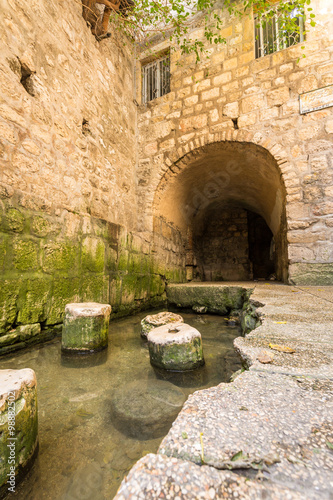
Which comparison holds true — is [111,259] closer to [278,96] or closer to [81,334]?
[81,334]

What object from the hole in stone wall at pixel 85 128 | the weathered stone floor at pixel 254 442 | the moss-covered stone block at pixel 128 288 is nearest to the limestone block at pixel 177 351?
the weathered stone floor at pixel 254 442

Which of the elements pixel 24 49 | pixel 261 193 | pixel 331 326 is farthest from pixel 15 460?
pixel 261 193

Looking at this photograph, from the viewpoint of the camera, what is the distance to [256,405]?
1.80 feet

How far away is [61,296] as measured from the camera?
223cm

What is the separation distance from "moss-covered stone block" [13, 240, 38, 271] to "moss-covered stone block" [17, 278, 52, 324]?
124 millimetres

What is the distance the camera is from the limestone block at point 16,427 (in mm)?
688

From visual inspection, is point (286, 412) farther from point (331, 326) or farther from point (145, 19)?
point (145, 19)

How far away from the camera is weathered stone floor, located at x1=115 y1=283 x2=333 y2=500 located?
35 cm

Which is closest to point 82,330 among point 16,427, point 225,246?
point 16,427

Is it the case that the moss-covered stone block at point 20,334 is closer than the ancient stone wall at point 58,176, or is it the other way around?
the moss-covered stone block at point 20,334

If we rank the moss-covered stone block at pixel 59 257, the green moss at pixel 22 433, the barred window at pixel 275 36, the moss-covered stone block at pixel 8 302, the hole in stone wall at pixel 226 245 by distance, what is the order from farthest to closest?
1. the hole in stone wall at pixel 226 245
2. the barred window at pixel 275 36
3. the moss-covered stone block at pixel 59 257
4. the moss-covered stone block at pixel 8 302
5. the green moss at pixel 22 433

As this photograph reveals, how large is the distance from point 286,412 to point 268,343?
0.44 meters

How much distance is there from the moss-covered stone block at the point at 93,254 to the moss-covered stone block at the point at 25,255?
0.56m

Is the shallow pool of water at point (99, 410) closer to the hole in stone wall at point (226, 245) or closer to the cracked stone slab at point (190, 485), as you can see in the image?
the cracked stone slab at point (190, 485)
